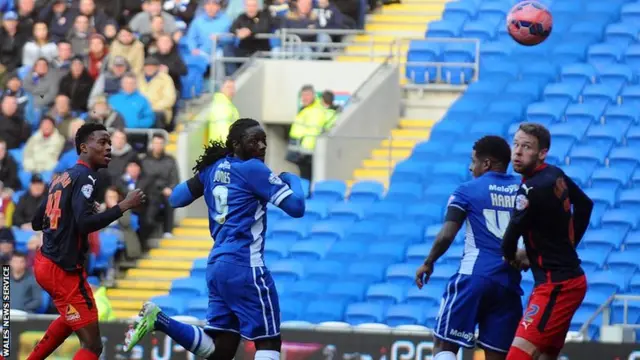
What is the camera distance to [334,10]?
20.9m

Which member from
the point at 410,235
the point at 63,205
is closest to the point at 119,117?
the point at 410,235

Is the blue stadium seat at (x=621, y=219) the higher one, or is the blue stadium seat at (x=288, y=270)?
the blue stadium seat at (x=621, y=219)

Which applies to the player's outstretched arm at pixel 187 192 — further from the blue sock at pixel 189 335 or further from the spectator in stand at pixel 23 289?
the spectator in stand at pixel 23 289

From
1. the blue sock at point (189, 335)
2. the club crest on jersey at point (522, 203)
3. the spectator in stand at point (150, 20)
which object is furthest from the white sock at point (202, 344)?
the spectator in stand at point (150, 20)

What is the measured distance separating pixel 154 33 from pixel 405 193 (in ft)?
14.6

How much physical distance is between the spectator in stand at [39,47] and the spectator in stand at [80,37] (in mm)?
255

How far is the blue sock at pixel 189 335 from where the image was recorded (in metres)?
10.9

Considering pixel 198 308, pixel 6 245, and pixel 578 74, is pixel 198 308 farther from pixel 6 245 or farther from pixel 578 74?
pixel 578 74

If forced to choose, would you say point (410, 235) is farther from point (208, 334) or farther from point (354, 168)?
point (208, 334)

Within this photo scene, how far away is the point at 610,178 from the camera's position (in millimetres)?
17359

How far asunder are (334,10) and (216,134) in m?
2.61

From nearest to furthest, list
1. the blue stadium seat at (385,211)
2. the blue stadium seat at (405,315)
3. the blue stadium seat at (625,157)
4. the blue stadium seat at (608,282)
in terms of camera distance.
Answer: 1. the blue stadium seat at (608,282)
2. the blue stadium seat at (405,315)
3. the blue stadium seat at (625,157)
4. the blue stadium seat at (385,211)

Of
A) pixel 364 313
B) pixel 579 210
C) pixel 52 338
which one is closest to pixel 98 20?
pixel 364 313

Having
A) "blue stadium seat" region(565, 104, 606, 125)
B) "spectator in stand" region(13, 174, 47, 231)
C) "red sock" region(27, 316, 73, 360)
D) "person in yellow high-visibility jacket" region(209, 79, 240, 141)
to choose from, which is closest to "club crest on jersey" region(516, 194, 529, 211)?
"red sock" region(27, 316, 73, 360)
